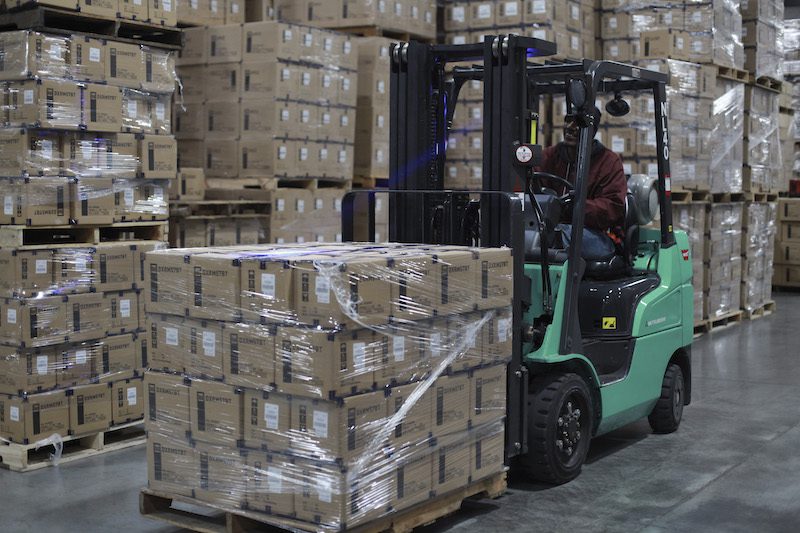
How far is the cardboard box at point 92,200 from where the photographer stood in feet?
20.0

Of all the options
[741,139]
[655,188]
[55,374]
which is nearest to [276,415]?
[55,374]

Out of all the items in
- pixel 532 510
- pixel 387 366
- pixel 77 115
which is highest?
pixel 77 115

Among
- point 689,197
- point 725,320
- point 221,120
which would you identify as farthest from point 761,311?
point 221,120

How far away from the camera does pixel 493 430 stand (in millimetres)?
4844

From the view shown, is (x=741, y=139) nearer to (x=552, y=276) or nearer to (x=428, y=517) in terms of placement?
(x=552, y=276)

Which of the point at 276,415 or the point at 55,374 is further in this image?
the point at 55,374

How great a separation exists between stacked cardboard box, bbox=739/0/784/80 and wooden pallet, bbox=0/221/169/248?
25.2 feet

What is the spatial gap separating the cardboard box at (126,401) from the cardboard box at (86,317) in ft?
1.13

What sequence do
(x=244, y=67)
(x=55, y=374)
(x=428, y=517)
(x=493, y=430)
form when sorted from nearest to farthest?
(x=428, y=517) → (x=493, y=430) → (x=55, y=374) → (x=244, y=67)

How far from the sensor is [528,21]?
10.2m

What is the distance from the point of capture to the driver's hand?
552cm

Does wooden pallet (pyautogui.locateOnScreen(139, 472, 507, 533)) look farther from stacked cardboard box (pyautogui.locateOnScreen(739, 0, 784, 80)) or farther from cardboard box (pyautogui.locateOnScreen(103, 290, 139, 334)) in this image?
stacked cardboard box (pyautogui.locateOnScreen(739, 0, 784, 80))

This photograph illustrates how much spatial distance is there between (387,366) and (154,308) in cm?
103

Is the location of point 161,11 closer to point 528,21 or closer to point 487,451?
point 487,451
